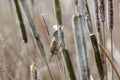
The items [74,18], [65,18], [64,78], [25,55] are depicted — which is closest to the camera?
[74,18]

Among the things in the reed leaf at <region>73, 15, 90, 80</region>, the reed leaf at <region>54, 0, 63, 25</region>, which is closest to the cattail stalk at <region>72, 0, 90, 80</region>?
the reed leaf at <region>73, 15, 90, 80</region>

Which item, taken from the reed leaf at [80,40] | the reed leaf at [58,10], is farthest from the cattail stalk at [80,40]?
the reed leaf at [58,10]

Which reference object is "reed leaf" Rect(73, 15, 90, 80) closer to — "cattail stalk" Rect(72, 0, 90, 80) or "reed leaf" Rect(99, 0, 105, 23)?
"cattail stalk" Rect(72, 0, 90, 80)

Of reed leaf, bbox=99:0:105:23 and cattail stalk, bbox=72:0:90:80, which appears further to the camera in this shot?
reed leaf, bbox=99:0:105:23

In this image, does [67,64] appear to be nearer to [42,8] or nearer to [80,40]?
[80,40]

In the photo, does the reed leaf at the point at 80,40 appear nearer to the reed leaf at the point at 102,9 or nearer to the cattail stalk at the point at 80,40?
the cattail stalk at the point at 80,40

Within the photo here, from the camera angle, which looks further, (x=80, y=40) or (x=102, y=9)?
(x=102, y=9)

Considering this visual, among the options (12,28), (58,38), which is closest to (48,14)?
(12,28)

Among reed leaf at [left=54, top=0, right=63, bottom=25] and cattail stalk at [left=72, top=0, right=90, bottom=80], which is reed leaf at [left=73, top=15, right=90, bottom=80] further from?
reed leaf at [left=54, top=0, right=63, bottom=25]

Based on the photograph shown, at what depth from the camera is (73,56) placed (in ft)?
5.24

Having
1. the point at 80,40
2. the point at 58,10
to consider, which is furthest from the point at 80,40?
the point at 58,10

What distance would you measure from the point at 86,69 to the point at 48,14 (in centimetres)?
114

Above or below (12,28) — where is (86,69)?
above

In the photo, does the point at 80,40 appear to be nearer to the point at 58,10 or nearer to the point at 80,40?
the point at 80,40
